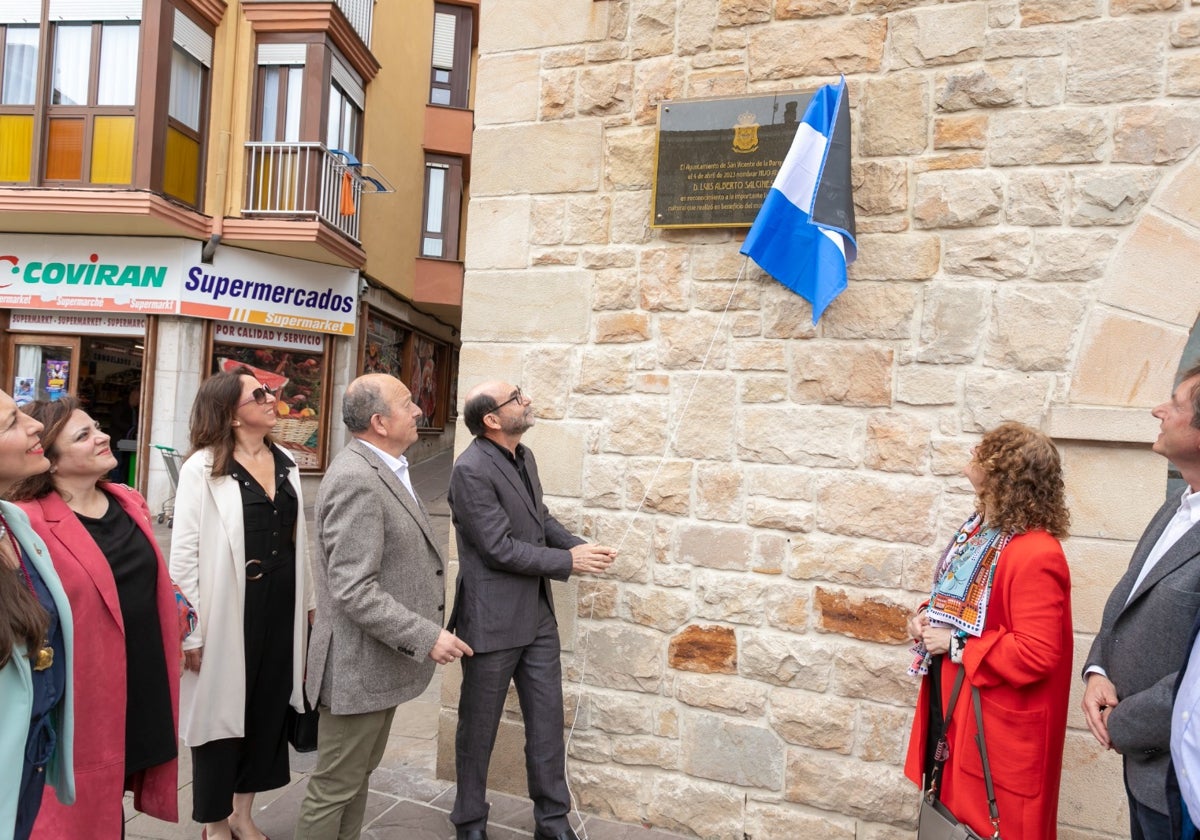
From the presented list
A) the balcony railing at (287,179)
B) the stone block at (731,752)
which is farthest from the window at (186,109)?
the stone block at (731,752)

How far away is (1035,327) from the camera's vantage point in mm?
3145

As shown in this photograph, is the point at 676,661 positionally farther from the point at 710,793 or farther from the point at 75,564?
the point at 75,564

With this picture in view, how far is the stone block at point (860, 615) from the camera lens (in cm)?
332

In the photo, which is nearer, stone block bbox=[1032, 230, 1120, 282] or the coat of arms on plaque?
stone block bbox=[1032, 230, 1120, 282]

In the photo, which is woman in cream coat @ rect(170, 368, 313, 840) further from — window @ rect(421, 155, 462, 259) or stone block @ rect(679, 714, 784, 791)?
window @ rect(421, 155, 462, 259)

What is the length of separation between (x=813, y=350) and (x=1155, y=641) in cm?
172

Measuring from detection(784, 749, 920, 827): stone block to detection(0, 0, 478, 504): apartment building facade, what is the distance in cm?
1086

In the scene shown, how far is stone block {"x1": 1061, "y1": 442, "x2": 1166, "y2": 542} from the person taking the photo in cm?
298

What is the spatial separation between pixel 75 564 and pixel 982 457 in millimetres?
2795

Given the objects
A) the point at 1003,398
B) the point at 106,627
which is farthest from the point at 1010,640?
the point at 106,627

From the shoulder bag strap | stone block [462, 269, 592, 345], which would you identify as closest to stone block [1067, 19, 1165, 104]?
stone block [462, 269, 592, 345]

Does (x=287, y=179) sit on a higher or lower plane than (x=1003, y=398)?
higher

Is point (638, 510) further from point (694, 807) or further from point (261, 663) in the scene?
point (261, 663)

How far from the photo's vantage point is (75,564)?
7.99 feet
